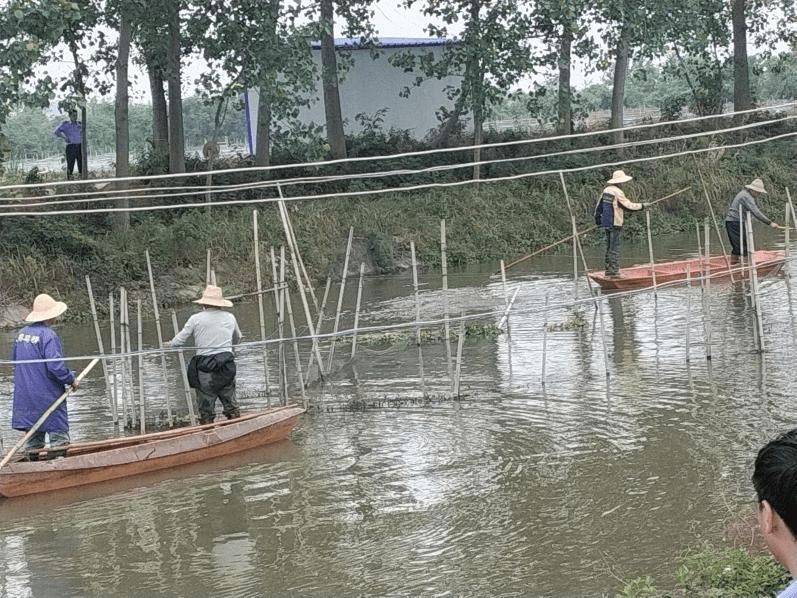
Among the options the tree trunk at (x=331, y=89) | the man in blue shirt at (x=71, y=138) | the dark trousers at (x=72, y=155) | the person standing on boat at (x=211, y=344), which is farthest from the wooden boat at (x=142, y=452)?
the tree trunk at (x=331, y=89)

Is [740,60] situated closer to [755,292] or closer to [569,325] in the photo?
[569,325]

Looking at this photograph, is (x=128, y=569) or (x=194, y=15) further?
(x=194, y=15)

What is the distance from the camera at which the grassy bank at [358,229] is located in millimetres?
17484

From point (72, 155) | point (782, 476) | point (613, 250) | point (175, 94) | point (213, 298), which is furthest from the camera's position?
point (72, 155)

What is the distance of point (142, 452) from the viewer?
27.6 ft

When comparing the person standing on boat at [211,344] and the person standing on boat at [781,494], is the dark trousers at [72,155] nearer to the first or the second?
the person standing on boat at [211,344]

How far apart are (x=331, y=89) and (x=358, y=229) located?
3717mm

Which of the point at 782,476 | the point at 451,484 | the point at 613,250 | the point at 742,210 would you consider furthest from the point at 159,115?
the point at 782,476

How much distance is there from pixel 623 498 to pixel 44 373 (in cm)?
403

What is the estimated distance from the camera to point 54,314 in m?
8.21

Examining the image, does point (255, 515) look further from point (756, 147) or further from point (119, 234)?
point (756, 147)

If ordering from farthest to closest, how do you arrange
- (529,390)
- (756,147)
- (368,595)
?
(756,147) → (529,390) → (368,595)

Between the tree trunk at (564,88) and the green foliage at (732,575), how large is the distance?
19.2 meters

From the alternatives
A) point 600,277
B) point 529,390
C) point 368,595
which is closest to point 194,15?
point 600,277
